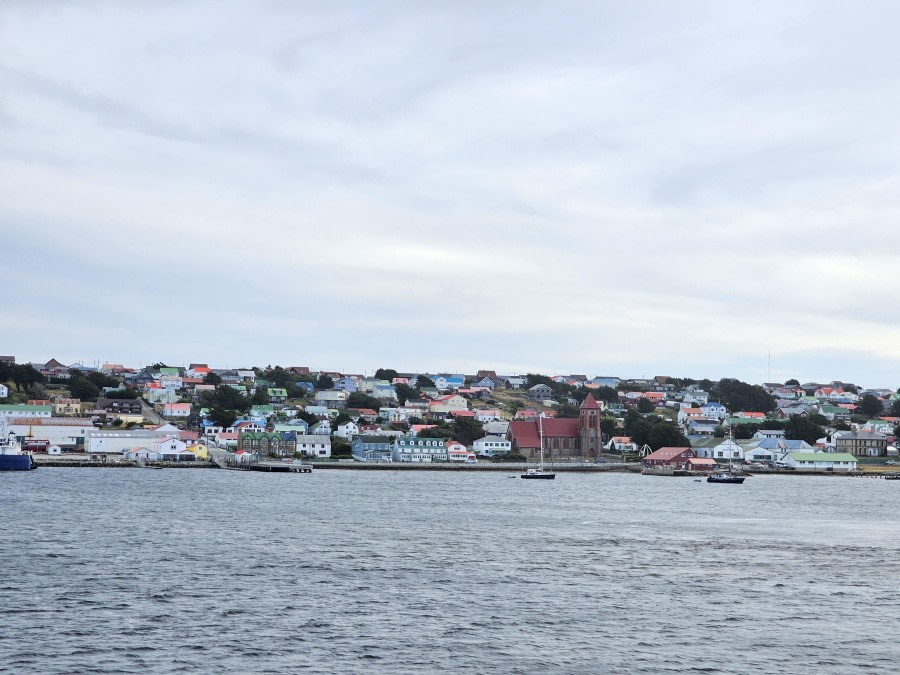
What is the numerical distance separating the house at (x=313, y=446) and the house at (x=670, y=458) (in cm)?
3899

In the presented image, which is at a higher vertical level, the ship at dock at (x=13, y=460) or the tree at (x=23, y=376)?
the tree at (x=23, y=376)

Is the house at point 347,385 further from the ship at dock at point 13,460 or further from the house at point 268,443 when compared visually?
the ship at dock at point 13,460

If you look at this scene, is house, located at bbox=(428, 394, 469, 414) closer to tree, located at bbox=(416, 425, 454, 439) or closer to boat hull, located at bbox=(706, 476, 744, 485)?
tree, located at bbox=(416, 425, 454, 439)

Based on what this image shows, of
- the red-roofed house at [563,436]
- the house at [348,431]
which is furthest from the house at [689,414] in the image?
the house at [348,431]

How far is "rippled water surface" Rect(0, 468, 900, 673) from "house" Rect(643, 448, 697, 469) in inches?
2320

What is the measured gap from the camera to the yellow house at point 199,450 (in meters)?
114

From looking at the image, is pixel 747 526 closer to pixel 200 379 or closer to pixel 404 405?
pixel 404 405

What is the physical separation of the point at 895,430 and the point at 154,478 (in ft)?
329

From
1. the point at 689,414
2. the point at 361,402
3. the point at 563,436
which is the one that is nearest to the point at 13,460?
the point at 563,436

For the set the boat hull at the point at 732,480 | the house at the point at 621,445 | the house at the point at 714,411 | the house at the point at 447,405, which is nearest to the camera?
the boat hull at the point at 732,480

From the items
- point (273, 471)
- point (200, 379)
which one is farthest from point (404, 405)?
point (273, 471)

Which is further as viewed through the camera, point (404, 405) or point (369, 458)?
point (404, 405)

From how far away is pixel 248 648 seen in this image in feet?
73.4

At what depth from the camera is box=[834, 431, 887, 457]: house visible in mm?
133625
